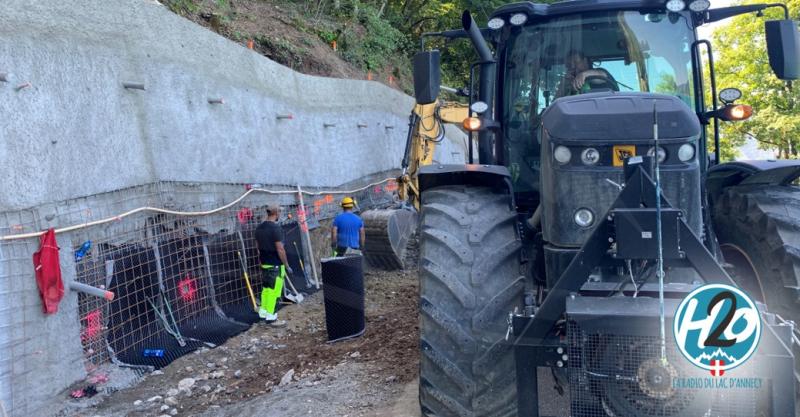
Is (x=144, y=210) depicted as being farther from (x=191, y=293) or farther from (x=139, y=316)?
(x=191, y=293)

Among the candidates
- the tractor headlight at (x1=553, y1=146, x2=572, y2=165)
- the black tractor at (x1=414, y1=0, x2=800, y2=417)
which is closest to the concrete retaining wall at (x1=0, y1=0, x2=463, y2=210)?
the black tractor at (x1=414, y1=0, x2=800, y2=417)

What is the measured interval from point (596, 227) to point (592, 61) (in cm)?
215

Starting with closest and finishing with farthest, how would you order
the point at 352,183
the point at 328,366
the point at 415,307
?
the point at 328,366
the point at 415,307
the point at 352,183

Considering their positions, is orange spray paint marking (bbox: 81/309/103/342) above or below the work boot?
above

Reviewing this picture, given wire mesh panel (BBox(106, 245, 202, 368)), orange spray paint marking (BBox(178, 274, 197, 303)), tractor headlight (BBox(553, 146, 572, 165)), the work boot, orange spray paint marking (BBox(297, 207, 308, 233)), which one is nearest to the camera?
tractor headlight (BBox(553, 146, 572, 165))

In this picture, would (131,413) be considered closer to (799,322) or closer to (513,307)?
(513,307)

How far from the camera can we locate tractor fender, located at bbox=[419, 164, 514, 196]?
417 centimetres

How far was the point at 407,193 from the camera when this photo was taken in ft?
41.9

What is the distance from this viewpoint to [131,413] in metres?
5.72

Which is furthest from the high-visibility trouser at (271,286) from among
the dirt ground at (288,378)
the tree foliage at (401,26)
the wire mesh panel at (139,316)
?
the tree foliage at (401,26)

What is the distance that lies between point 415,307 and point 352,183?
240 inches

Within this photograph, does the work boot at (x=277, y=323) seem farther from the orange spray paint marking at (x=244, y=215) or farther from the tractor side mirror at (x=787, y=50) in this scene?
the tractor side mirror at (x=787, y=50)

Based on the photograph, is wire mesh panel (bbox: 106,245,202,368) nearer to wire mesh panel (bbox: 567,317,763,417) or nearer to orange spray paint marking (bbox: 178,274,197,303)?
orange spray paint marking (bbox: 178,274,197,303)

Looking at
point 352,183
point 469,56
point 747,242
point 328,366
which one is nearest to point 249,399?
point 328,366
